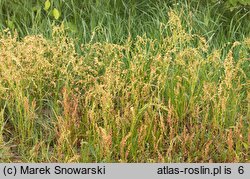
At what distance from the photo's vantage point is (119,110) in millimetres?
4086

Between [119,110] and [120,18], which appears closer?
[119,110]

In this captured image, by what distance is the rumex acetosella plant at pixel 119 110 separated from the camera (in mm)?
3867

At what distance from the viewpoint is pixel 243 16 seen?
532 cm

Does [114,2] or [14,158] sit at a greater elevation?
[114,2]

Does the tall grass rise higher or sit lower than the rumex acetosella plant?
higher

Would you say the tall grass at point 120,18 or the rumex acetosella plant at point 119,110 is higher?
the tall grass at point 120,18

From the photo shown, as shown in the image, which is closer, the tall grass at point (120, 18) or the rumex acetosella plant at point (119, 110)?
the rumex acetosella plant at point (119, 110)

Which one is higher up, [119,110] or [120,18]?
[120,18]

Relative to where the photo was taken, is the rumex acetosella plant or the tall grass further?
the tall grass

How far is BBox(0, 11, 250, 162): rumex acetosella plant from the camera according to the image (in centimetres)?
387
